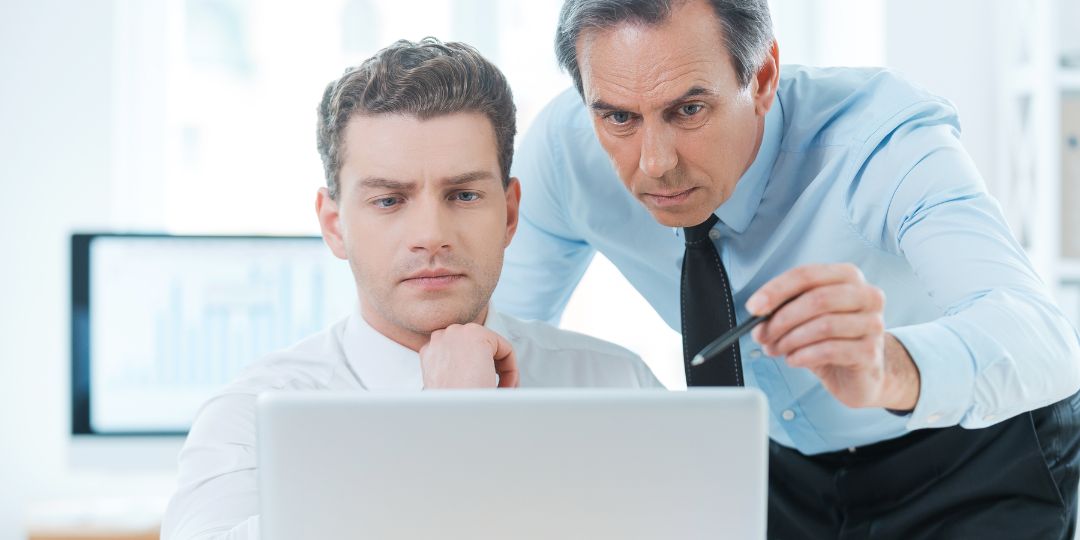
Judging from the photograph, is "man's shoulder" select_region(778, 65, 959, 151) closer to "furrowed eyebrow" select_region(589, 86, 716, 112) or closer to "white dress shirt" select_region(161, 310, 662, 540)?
"furrowed eyebrow" select_region(589, 86, 716, 112)

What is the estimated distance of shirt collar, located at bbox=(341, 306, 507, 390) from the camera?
1.21m

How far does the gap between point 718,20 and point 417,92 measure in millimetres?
384

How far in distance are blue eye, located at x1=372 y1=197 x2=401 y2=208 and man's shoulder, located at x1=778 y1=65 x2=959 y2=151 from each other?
570 millimetres

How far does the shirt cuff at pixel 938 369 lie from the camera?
857 mm

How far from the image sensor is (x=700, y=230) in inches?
55.7

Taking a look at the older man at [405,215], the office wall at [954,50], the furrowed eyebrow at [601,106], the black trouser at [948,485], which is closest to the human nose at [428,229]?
the older man at [405,215]

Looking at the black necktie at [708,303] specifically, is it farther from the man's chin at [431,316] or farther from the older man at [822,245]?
the man's chin at [431,316]

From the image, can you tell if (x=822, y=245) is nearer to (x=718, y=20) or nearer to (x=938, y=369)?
(x=718, y=20)

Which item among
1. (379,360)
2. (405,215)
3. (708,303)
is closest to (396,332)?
(379,360)

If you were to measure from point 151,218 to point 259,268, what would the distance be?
100cm

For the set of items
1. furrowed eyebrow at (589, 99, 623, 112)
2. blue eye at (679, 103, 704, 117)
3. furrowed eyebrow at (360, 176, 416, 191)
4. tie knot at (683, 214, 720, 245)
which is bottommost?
tie knot at (683, 214, 720, 245)

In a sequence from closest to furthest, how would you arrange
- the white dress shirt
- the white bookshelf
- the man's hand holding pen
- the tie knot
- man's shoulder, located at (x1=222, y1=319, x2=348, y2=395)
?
the man's hand holding pen, the white dress shirt, man's shoulder, located at (x1=222, y1=319, x2=348, y2=395), the tie knot, the white bookshelf

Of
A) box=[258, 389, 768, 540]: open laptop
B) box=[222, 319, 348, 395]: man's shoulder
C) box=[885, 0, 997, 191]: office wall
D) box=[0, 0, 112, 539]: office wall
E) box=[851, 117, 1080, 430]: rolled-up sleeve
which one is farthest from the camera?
box=[885, 0, 997, 191]: office wall

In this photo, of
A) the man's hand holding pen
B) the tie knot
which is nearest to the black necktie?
the tie knot
